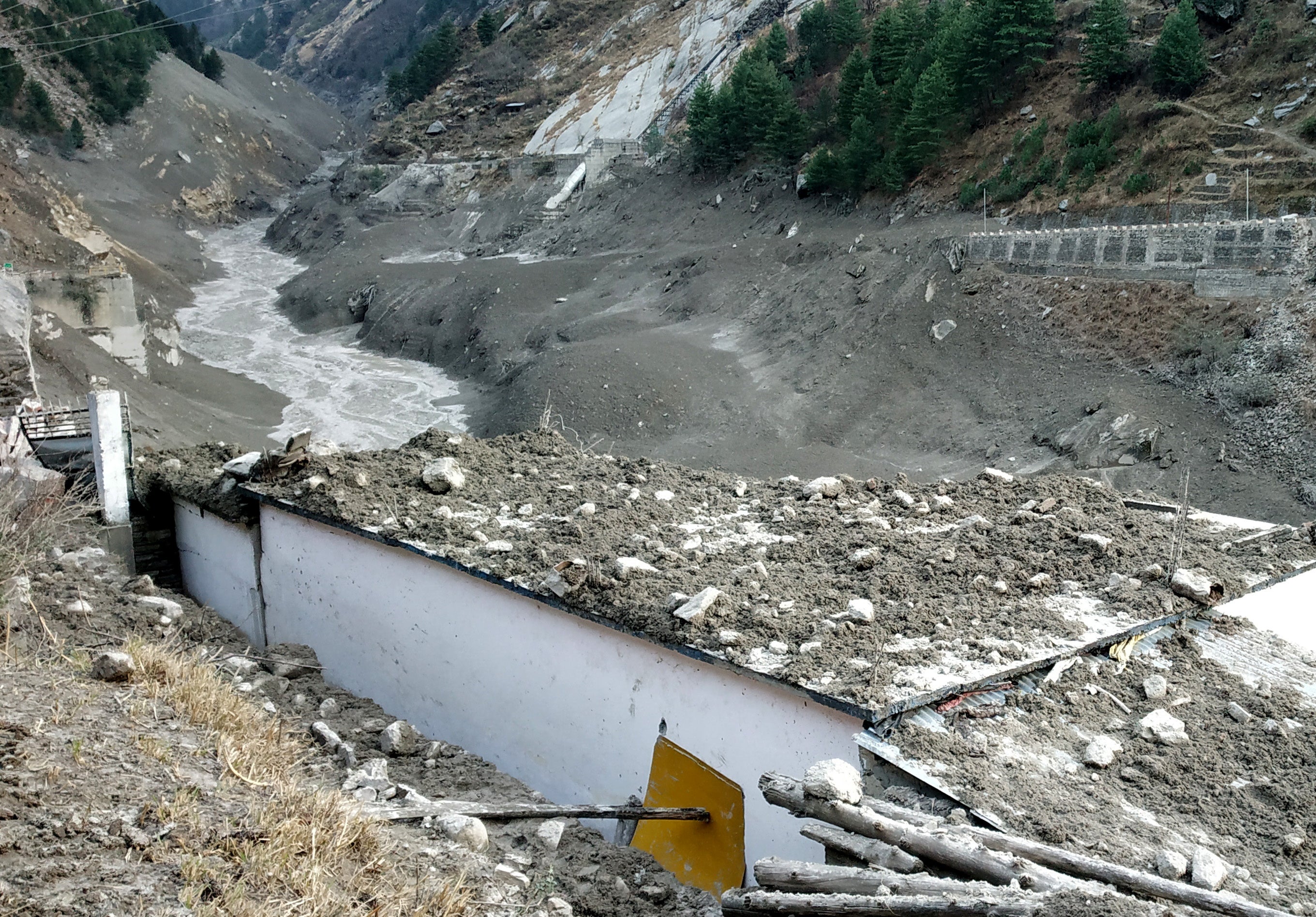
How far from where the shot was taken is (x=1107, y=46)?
103ft

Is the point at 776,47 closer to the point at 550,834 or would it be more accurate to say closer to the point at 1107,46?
the point at 1107,46

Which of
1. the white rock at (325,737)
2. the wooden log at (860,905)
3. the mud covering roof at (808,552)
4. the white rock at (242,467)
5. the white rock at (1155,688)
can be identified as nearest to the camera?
the wooden log at (860,905)

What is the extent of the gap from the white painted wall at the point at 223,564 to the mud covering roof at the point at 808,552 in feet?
2.03

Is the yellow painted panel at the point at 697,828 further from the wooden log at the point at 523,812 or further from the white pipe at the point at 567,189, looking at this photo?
the white pipe at the point at 567,189

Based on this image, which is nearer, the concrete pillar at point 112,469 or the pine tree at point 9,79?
the concrete pillar at point 112,469

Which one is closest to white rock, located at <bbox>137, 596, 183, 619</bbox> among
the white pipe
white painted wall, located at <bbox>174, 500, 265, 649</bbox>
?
white painted wall, located at <bbox>174, 500, 265, 649</bbox>

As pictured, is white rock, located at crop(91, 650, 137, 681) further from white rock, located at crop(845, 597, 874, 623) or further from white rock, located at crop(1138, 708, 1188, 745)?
white rock, located at crop(1138, 708, 1188, 745)

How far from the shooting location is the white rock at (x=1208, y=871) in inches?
179

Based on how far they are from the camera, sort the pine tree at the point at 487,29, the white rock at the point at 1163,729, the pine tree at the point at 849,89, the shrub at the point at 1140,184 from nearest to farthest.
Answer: the white rock at the point at 1163,729
the shrub at the point at 1140,184
the pine tree at the point at 849,89
the pine tree at the point at 487,29

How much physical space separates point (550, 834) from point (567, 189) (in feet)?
149

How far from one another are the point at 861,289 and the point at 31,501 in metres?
21.6

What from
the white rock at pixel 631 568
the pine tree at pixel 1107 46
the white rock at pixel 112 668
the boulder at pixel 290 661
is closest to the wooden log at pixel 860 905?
the white rock at pixel 631 568

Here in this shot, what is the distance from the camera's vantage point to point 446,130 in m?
64.0

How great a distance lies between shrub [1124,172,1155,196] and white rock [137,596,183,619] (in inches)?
1020
